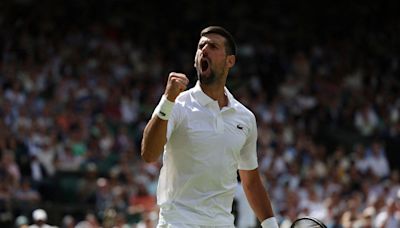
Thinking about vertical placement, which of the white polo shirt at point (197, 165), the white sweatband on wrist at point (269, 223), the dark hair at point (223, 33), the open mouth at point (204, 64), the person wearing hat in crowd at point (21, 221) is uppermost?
the dark hair at point (223, 33)

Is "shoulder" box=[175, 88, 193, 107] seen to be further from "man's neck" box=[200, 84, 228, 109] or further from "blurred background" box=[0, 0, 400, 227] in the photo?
"blurred background" box=[0, 0, 400, 227]

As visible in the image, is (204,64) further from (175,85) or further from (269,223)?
(269,223)

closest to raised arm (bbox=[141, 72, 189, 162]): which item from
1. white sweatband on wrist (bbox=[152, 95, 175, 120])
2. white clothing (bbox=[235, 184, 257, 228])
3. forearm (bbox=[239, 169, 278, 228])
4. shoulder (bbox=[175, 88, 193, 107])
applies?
white sweatband on wrist (bbox=[152, 95, 175, 120])

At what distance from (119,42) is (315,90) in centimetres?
412

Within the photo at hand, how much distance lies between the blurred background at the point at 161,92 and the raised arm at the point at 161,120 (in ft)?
20.4

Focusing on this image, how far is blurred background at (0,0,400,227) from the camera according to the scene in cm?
1488

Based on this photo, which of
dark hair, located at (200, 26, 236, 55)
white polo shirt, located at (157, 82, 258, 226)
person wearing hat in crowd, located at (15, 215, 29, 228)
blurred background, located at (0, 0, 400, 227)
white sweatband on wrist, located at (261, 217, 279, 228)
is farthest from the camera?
blurred background, located at (0, 0, 400, 227)

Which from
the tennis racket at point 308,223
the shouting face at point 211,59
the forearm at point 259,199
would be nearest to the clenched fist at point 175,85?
the shouting face at point 211,59

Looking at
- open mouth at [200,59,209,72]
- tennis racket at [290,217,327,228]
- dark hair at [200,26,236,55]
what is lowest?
tennis racket at [290,217,327,228]

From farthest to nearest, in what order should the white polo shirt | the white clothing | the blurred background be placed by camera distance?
1. the blurred background
2. the white clothing
3. the white polo shirt

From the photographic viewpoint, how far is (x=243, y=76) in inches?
843

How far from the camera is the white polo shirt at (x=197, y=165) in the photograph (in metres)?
6.43

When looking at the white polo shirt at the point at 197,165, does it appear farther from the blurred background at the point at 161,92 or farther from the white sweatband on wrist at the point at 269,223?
the blurred background at the point at 161,92

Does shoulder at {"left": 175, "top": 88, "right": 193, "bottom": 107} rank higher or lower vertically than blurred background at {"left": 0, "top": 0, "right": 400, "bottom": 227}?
higher
